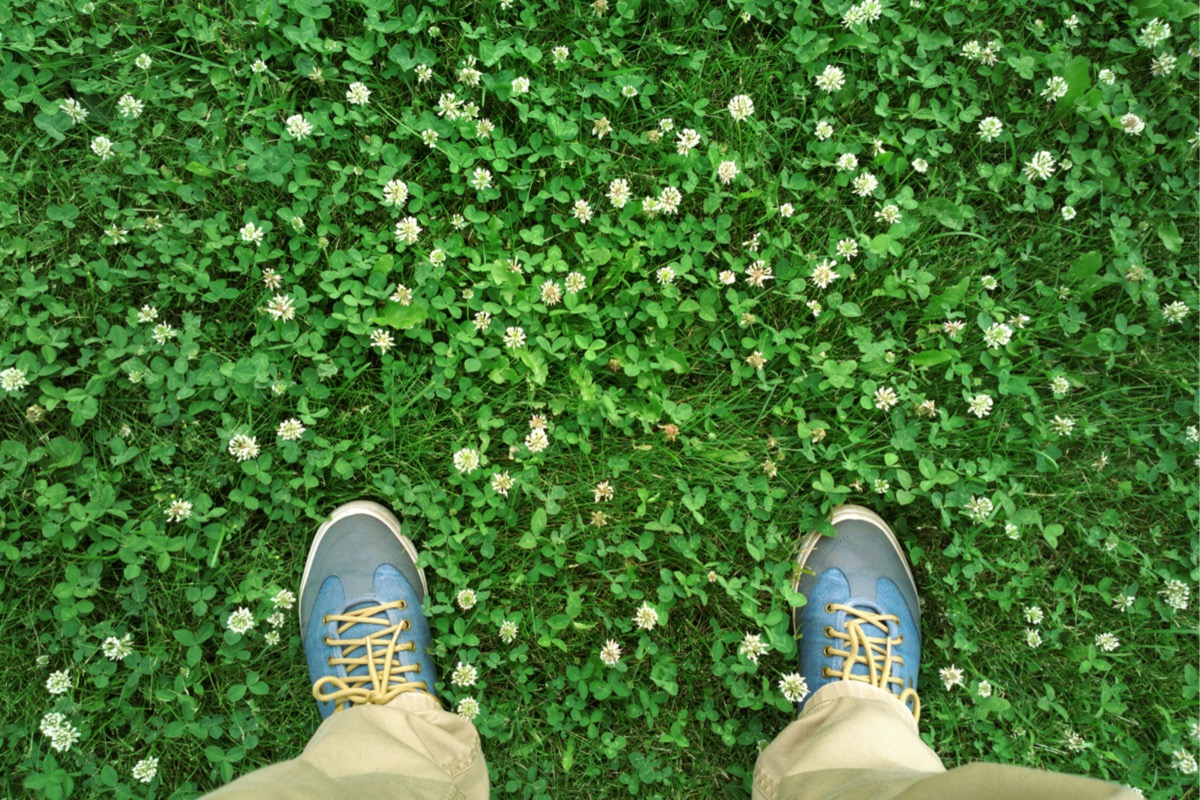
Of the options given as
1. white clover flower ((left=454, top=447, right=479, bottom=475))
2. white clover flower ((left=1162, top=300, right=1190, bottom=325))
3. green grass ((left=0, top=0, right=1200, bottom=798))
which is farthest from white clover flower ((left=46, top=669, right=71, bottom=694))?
white clover flower ((left=1162, top=300, right=1190, bottom=325))

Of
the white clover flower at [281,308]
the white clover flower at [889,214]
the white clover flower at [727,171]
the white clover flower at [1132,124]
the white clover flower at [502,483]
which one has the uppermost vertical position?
the white clover flower at [1132,124]

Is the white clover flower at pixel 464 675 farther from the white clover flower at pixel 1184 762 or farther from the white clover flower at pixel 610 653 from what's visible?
the white clover flower at pixel 1184 762

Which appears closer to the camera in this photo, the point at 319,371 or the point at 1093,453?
the point at 319,371

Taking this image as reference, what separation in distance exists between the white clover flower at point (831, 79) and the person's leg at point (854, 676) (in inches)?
55.3

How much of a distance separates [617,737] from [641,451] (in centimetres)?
92

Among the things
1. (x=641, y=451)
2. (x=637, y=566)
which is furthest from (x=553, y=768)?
(x=641, y=451)

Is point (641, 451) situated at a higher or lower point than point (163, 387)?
higher

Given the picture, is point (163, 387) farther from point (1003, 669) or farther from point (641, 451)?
point (1003, 669)

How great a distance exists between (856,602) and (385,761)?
5.07ft

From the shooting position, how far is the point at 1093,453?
2.66 m

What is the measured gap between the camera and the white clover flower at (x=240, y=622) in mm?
2396

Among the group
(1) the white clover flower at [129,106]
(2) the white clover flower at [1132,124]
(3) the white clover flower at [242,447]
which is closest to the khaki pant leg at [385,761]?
(3) the white clover flower at [242,447]

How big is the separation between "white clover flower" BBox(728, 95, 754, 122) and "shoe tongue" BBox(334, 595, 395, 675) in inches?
78.2

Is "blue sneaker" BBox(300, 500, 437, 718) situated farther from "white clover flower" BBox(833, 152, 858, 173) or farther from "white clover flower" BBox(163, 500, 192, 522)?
"white clover flower" BBox(833, 152, 858, 173)
